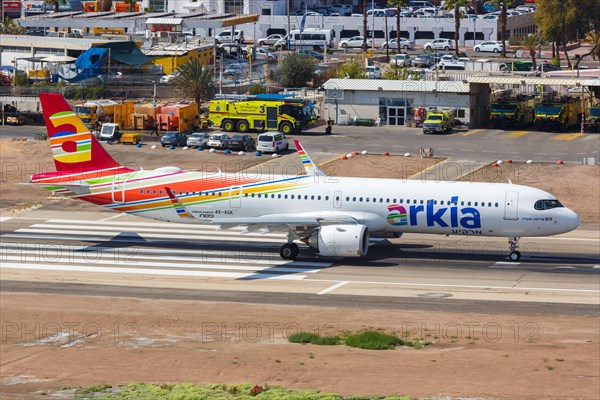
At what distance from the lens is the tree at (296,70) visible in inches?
4478

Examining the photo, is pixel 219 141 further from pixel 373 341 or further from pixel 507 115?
pixel 373 341

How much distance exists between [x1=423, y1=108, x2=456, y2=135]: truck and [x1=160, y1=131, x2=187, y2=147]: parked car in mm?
20643

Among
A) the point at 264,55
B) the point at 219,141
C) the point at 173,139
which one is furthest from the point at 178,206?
the point at 264,55

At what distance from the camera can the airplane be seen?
172 feet

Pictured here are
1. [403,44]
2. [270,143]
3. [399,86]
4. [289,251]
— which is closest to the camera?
[289,251]

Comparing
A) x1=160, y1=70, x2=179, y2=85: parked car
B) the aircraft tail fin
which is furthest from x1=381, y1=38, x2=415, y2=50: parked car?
the aircraft tail fin

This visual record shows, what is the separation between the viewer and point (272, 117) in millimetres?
91688

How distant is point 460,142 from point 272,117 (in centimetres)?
1562

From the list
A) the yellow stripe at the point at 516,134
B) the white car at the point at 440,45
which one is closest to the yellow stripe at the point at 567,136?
the yellow stripe at the point at 516,134

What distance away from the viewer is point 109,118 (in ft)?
314

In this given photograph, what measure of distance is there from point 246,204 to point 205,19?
9373 cm

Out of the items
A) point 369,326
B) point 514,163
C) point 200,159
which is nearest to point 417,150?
point 514,163

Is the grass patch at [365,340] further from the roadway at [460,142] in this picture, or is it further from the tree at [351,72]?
the tree at [351,72]

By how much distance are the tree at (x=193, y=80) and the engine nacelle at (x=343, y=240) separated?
49807mm
